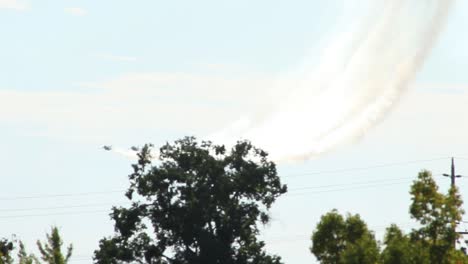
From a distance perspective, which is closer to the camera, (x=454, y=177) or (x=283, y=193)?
(x=454, y=177)

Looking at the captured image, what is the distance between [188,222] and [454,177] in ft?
88.5

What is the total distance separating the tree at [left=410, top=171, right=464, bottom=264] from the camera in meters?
93.2

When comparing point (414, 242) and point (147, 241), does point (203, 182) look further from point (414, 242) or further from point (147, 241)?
point (414, 242)

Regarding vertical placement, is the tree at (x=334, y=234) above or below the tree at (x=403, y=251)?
above

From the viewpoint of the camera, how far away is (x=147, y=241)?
146 meters

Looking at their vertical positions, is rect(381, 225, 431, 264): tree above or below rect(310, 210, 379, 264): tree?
below

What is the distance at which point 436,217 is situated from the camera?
93.2 metres

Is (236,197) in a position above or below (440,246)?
above

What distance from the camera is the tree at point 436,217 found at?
93.2m

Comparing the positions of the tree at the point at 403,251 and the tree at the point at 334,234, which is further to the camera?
the tree at the point at 334,234

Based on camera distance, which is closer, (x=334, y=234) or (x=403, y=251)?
(x=403, y=251)

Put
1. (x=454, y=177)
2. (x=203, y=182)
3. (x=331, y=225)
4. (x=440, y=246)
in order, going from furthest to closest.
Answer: (x=203, y=182), (x=454, y=177), (x=331, y=225), (x=440, y=246)

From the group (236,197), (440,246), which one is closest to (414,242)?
(440,246)

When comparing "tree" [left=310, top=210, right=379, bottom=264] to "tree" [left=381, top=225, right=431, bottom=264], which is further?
"tree" [left=310, top=210, right=379, bottom=264]
